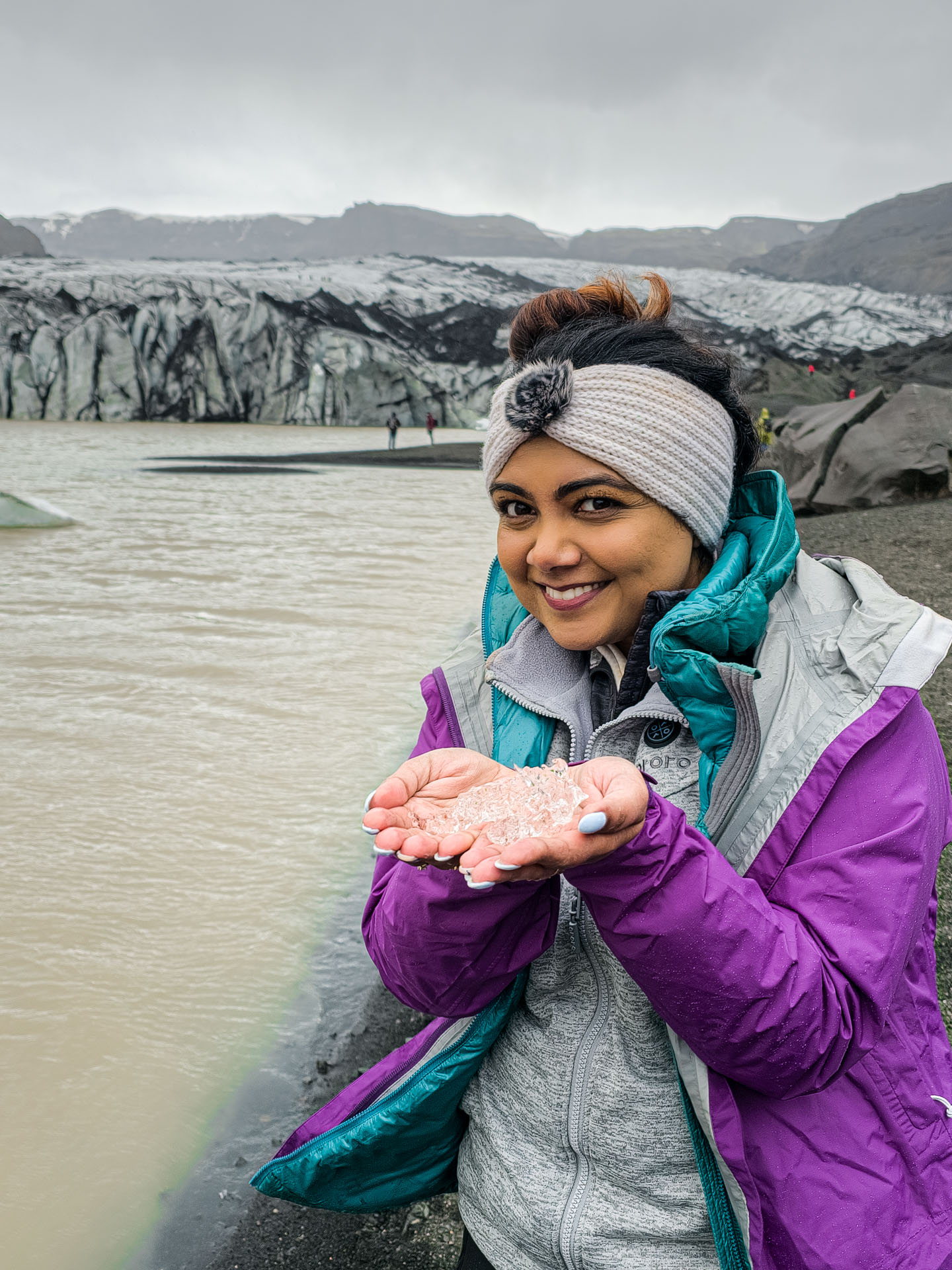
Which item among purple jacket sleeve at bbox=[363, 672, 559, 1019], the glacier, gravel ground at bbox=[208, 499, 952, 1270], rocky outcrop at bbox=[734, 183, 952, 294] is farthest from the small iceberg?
rocky outcrop at bbox=[734, 183, 952, 294]

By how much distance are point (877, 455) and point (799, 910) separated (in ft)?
31.6

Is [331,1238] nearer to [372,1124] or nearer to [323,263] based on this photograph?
[372,1124]

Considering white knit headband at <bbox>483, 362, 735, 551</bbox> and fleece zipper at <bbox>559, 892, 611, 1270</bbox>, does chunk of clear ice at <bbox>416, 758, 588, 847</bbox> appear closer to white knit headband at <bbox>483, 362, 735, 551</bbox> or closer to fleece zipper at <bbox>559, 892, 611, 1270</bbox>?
fleece zipper at <bbox>559, 892, 611, 1270</bbox>

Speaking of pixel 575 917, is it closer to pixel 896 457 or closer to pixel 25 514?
pixel 896 457

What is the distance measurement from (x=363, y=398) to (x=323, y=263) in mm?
22183

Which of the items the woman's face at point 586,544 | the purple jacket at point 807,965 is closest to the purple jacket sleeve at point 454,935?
the purple jacket at point 807,965

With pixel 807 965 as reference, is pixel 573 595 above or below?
above

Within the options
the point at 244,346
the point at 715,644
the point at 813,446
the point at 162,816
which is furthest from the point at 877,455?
the point at 244,346

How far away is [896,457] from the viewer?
971 centimetres

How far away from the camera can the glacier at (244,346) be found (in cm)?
3700

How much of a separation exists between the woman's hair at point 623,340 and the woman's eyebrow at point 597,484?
188 millimetres

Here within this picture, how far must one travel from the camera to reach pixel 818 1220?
47.6 inches

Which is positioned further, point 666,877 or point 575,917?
point 575,917

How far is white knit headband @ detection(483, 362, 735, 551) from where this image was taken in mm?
1445
